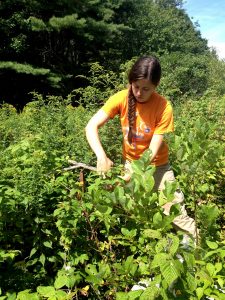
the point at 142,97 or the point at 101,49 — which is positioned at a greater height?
the point at 101,49

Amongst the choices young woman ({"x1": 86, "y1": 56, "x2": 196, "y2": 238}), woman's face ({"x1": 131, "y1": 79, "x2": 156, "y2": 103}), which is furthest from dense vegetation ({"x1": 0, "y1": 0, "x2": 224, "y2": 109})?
woman's face ({"x1": 131, "y1": 79, "x2": 156, "y2": 103})

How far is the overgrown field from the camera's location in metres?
1.38

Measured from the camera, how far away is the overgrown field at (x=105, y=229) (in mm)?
1382

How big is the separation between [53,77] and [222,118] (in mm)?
16839

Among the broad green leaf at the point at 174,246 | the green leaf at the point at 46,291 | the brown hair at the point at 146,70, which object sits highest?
the brown hair at the point at 146,70

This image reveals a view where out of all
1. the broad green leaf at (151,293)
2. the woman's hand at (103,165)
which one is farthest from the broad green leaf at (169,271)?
the woman's hand at (103,165)

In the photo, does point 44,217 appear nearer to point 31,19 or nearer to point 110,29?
point 31,19

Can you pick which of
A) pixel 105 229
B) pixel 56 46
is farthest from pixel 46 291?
pixel 56 46

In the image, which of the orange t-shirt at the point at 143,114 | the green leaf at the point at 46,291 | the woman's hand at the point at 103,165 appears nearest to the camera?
the green leaf at the point at 46,291

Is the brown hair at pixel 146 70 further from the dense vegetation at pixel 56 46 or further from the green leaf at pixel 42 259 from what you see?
the dense vegetation at pixel 56 46

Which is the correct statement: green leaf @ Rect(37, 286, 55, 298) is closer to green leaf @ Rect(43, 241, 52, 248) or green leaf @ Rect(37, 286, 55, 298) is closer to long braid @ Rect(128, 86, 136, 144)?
green leaf @ Rect(43, 241, 52, 248)

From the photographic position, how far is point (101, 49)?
1093 inches

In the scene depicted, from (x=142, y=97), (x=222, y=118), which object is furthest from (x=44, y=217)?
(x=222, y=118)

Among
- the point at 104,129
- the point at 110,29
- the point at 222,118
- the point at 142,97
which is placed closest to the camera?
the point at 142,97
